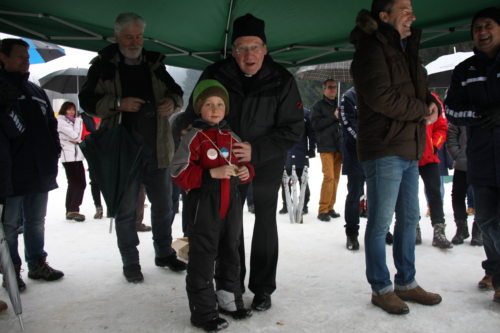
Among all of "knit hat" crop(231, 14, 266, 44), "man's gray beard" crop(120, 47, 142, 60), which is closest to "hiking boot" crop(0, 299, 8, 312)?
"man's gray beard" crop(120, 47, 142, 60)

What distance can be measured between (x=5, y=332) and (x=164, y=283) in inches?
47.9

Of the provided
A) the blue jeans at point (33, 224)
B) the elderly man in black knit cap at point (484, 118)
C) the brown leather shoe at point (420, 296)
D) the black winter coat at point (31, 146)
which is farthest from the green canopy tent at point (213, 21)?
the brown leather shoe at point (420, 296)

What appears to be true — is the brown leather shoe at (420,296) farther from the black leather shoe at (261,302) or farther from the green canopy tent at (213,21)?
the green canopy tent at (213,21)

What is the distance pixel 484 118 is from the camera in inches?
123

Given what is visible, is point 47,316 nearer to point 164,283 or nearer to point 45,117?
point 164,283

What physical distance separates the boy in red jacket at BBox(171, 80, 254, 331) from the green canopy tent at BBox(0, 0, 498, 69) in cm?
153

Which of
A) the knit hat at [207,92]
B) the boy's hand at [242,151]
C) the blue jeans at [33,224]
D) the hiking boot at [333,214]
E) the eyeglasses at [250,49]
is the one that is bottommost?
the hiking boot at [333,214]

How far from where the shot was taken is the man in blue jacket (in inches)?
140

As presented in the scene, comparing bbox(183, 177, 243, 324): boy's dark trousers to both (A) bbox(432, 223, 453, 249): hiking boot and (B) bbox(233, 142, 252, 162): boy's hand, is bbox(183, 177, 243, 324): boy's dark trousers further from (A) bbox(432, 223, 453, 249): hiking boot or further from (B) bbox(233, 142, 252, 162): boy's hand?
(A) bbox(432, 223, 453, 249): hiking boot

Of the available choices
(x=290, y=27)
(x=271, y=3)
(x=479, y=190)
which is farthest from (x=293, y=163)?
(x=479, y=190)

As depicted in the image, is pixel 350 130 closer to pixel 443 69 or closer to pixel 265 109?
pixel 265 109

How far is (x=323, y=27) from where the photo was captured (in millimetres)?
4543

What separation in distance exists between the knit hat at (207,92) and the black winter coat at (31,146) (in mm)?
1478

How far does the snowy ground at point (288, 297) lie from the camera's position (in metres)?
2.81
